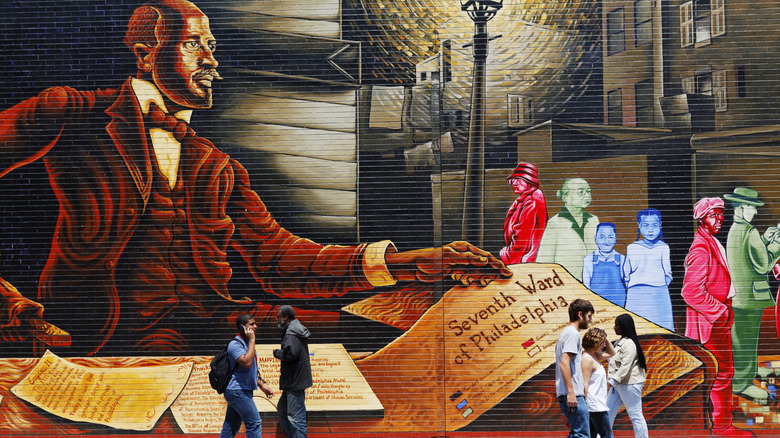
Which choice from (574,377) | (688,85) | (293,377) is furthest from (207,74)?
(688,85)

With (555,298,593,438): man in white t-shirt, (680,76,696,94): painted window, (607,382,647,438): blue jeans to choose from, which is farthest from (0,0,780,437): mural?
(555,298,593,438): man in white t-shirt

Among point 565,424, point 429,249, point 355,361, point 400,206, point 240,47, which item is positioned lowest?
point 565,424

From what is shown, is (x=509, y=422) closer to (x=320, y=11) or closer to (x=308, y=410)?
(x=308, y=410)

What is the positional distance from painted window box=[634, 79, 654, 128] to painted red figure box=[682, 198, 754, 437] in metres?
1.17

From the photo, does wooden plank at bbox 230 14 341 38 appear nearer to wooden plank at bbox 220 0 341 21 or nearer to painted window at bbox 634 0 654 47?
wooden plank at bbox 220 0 341 21

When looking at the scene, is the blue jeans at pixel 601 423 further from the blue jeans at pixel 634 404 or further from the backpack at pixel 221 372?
the backpack at pixel 221 372

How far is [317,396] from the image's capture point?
331 inches

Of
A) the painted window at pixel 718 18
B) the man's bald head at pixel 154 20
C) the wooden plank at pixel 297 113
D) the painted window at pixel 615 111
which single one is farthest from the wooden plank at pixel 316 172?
the painted window at pixel 718 18

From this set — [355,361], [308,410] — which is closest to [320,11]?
[355,361]

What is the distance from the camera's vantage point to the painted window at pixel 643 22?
8500 mm

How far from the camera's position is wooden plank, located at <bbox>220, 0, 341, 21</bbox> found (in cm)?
867

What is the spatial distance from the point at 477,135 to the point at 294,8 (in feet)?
9.06

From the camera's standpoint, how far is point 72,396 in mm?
8484

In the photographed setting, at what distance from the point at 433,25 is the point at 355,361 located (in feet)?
13.8
